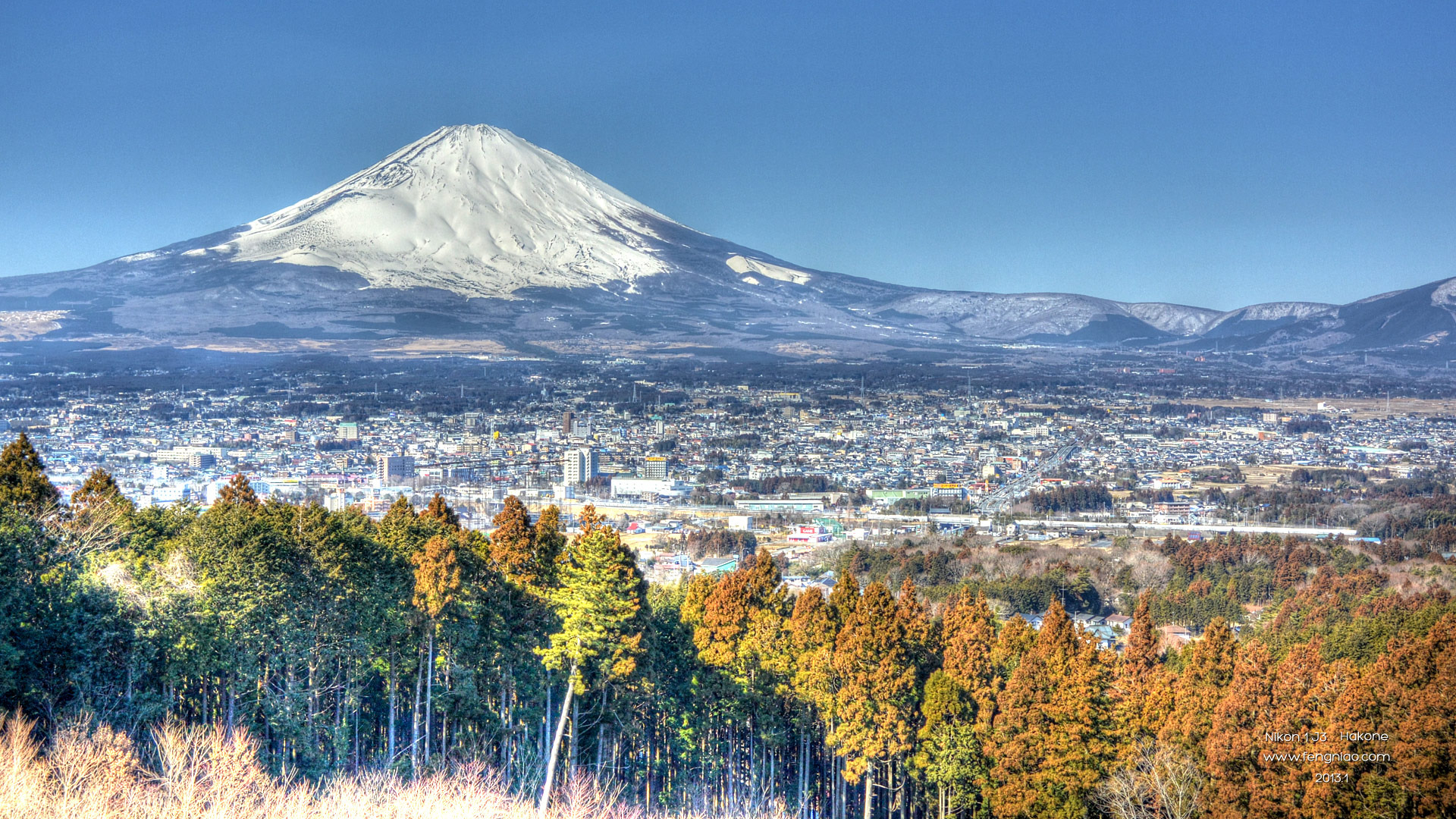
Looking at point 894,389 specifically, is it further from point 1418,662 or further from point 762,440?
point 1418,662

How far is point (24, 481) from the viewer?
57.8ft

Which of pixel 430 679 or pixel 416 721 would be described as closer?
pixel 416 721

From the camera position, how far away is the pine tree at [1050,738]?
1519 cm

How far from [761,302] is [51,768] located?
465ft

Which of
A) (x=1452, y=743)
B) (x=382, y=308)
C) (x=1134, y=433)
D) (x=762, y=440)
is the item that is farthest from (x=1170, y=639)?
(x=382, y=308)

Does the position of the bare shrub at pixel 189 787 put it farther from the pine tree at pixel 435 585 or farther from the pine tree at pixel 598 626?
the pine tree at pixel 435 585

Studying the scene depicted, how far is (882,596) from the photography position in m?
16.8

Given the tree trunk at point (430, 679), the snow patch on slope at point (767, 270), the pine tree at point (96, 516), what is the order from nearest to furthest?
the tree trunk at point (430, 679), the pine tree at point (96, 516), the snow patch on slope at point (767, 270)

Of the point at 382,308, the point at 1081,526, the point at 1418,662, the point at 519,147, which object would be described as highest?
the point at 519,147

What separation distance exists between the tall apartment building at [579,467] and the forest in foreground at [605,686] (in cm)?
3359

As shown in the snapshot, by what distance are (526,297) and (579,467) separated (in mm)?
81834

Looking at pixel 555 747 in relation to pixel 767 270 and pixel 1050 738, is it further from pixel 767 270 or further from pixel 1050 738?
pixel 767 270

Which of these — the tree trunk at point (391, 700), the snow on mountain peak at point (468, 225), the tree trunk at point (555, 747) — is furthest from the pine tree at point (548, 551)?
the snow on mountain peak at point (468, 225)

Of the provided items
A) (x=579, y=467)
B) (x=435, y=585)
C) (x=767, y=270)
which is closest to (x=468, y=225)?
(x=767, y=270)
